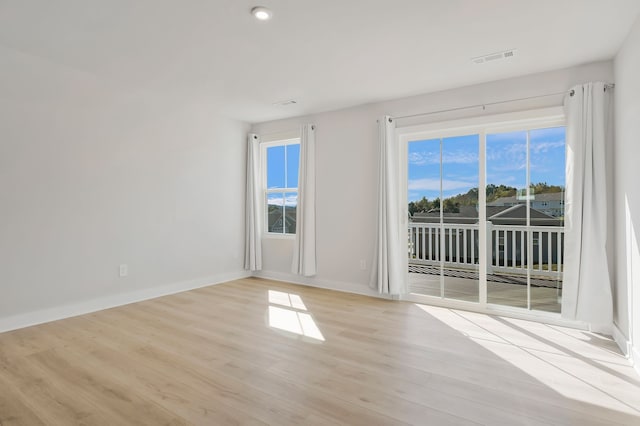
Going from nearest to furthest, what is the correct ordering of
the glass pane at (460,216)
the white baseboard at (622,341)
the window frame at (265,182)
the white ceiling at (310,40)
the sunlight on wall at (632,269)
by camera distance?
1. the white ceiling at (310,40)
2. the sunlight on wall at (632,269)
3. the white baseboard at (622,341)
4. the glass pane at (460,216)
5. the window frame at (265,182)

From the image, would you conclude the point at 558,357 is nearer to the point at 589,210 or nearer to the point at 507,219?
the point at 589,210

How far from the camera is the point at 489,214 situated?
385 centimetres

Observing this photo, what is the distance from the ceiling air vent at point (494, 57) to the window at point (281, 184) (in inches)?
112

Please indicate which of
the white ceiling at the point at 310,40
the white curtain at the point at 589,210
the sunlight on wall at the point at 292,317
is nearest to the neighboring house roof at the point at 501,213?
the white curtain at the point at 589,210

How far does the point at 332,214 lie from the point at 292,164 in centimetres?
120

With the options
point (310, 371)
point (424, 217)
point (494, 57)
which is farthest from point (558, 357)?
point (494, 57)

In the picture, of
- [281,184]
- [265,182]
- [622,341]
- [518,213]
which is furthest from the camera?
[265,182]

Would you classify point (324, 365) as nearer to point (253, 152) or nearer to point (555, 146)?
point (555, 146)

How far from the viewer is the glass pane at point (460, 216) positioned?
3967 mm

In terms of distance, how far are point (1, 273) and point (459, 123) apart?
4806mm

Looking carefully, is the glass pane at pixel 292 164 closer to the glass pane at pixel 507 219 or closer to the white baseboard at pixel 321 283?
Result: the white baseboard at pixel 321 283

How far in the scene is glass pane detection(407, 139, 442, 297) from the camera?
4203 millimetres

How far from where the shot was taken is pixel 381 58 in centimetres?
321

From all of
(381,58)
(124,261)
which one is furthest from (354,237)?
(124,261)
